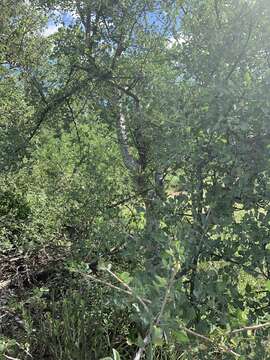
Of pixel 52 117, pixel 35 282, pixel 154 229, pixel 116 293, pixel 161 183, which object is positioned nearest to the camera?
pixel 116 293

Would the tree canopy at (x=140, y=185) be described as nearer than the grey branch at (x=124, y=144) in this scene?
Yes

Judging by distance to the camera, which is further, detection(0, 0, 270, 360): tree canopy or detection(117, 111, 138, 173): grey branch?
detection(117, 111, 138, 173): grey branch

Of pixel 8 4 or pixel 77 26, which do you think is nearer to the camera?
pixel 77 26

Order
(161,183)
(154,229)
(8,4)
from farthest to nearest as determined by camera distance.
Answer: (8,4)
(161,183)
(154,229)

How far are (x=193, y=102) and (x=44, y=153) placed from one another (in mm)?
2814

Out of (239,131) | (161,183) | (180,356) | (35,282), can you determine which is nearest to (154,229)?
(239,131)

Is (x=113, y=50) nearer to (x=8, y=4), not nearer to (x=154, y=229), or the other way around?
(x=154, y=229)

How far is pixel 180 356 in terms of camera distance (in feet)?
10.3

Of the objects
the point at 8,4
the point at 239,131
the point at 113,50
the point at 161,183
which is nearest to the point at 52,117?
the point at 113,50

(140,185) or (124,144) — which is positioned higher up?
(124,144)

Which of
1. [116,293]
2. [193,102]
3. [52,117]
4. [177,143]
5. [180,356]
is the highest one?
[52,117]

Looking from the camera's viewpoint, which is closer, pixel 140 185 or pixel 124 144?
pixel 140 185

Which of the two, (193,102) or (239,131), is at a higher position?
(193,102)

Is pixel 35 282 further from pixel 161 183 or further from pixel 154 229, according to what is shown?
pixel 154 229
